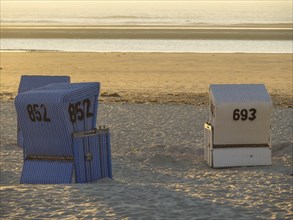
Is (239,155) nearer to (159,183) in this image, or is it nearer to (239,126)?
(239,126)

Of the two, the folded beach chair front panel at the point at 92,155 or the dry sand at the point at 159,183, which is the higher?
the folded beach chair front panel at the point at 92,155

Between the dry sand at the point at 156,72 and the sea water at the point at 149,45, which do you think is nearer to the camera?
the dry sand at the point at 156,72

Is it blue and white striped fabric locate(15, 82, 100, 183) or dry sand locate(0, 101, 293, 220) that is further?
blue and white striped fabric locate(15, 82, 100, 183)

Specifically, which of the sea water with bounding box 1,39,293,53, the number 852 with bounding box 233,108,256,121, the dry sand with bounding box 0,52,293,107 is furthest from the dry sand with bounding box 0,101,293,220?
the sea water with bounding box 1,39,293,53

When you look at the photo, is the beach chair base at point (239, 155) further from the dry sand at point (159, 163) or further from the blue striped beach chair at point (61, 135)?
the blue striped beach chair at point (61, 135)

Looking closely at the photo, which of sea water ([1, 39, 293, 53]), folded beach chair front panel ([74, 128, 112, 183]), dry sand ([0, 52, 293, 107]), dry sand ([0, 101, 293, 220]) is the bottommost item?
dry sand ([0, 101, 293, 220])

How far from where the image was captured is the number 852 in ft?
54.4

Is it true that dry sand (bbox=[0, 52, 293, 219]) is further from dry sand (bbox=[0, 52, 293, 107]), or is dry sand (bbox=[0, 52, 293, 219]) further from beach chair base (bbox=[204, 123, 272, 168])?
beach chair base (bbox=[204, 123, 272, 168])

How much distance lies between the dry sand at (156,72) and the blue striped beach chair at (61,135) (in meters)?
12.7

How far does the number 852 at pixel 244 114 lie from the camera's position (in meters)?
16.6

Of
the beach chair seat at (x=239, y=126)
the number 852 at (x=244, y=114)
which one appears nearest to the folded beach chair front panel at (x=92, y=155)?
the beach chair seat at (x=239, y=126)

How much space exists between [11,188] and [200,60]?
106ft

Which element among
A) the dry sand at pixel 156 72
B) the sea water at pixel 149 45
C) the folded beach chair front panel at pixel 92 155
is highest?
the sea water at pixel 149 45

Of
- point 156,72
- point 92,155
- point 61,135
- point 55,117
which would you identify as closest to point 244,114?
point 92,155
